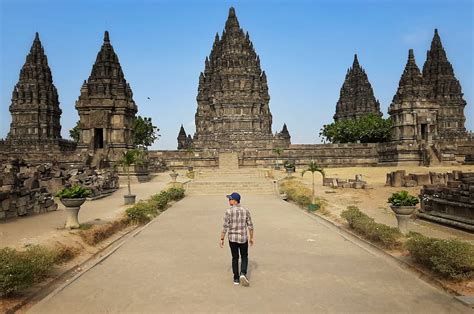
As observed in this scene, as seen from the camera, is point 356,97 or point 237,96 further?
point 356,97

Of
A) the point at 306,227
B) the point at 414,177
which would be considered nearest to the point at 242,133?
the point at 414,177

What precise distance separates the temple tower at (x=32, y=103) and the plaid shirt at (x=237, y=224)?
202ft

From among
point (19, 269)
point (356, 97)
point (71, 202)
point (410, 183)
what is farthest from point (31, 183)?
point (356, 97)

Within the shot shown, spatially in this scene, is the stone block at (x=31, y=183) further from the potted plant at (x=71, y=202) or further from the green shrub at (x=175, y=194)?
the potted plant at (x=71, y=202)

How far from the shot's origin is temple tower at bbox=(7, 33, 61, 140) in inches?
2410

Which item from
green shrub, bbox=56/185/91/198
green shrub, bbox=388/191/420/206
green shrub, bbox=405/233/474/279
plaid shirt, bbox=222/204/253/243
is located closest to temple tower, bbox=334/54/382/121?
green shrub, bbox=388/191/420/206

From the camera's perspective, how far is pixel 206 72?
245 feet

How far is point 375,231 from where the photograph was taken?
31.7 ft

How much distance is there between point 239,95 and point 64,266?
51187 mm

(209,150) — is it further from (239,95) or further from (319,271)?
(319,271)

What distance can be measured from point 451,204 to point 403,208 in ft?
12.4

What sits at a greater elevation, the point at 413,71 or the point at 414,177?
the point at 413,71

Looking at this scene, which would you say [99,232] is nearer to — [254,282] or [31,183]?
[254,282]

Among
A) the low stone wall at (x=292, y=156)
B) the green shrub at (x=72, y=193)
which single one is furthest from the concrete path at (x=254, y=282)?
the low stone wall at (x=292, y=156)
